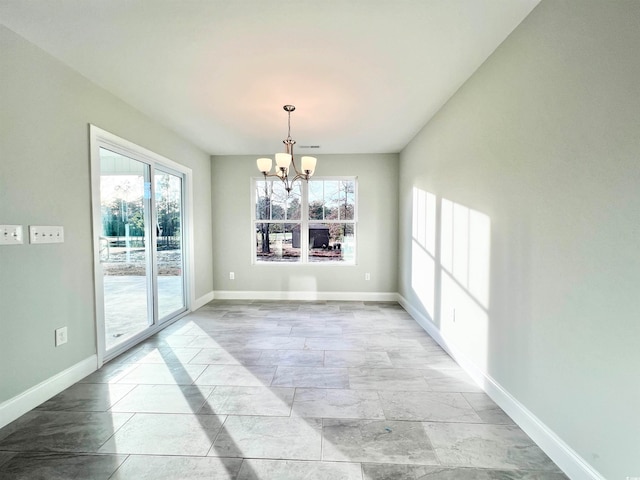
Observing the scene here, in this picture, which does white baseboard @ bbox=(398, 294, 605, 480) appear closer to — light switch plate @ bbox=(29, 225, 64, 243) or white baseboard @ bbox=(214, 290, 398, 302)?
white baseboard @ bbox=(214, 290, 398, 302)

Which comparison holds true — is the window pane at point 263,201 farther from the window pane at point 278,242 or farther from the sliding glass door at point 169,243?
the sliding glass door at point 169,243

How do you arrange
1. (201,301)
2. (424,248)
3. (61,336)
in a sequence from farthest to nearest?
(201,301), (424,248), (61,336)

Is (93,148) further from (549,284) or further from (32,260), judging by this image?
(549,284)

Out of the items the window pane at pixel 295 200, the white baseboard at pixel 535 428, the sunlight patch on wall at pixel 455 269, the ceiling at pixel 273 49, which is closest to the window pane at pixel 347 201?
the window pane at pixel 295 200

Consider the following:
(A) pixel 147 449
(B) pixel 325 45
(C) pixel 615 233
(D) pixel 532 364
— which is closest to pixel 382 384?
(D) pixel 532 364

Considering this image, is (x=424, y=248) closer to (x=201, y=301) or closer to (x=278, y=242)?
(x=278, y=242)

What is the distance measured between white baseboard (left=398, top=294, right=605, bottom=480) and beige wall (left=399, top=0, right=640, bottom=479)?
0.05 meters

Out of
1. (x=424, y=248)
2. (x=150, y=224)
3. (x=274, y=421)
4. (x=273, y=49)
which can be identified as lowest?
(x=274, y=421)

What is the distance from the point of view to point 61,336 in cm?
221

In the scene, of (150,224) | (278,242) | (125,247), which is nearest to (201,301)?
(278,242)

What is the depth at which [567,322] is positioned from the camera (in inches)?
57.5

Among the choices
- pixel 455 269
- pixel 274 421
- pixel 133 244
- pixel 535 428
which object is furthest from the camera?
pixel 133 244

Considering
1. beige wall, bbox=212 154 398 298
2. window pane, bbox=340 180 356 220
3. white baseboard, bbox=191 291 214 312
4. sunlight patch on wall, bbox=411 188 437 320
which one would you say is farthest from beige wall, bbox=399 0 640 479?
white baseboard, bbox=191 291 214 312

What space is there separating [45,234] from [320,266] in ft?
11.7
